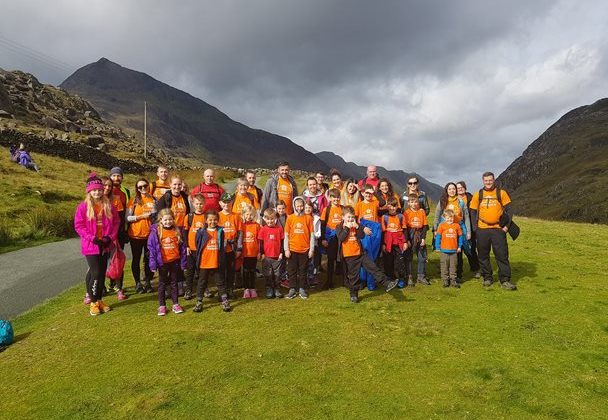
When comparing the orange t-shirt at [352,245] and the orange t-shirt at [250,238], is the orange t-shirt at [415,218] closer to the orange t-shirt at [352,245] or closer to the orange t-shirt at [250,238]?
the orange t-shirt at [352,245]

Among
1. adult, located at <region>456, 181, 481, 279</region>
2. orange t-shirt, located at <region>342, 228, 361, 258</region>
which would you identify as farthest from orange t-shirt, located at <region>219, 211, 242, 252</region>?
adult, located at <region>456, 181, 481, 279</region>

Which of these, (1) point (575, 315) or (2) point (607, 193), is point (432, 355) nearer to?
(1) point (575, 315)

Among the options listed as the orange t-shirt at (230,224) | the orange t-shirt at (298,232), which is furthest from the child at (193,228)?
the orange t-shirt at (298,232)

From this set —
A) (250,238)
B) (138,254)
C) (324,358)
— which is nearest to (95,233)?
(138,254)

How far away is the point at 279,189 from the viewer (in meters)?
10.6

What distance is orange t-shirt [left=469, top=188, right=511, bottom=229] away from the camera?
→ 9508 millimetres

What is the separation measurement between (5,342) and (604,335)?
32.7ft

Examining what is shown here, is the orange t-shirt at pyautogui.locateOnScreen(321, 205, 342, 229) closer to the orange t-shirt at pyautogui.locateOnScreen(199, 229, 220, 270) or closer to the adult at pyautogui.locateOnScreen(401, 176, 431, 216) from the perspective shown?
the adult at pyautogui.locateOnScreen(401, 176, 431, 216)

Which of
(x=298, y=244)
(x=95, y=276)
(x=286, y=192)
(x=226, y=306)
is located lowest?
(x=226, y=306)

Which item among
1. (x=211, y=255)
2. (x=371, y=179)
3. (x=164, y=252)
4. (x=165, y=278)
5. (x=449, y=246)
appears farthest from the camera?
(x=371, y=179)

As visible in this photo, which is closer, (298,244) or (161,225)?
(161,225)

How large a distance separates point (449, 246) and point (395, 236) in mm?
1359

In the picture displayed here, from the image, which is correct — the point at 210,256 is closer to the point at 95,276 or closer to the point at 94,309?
the point at 95,276

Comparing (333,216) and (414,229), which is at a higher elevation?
(333,216)
